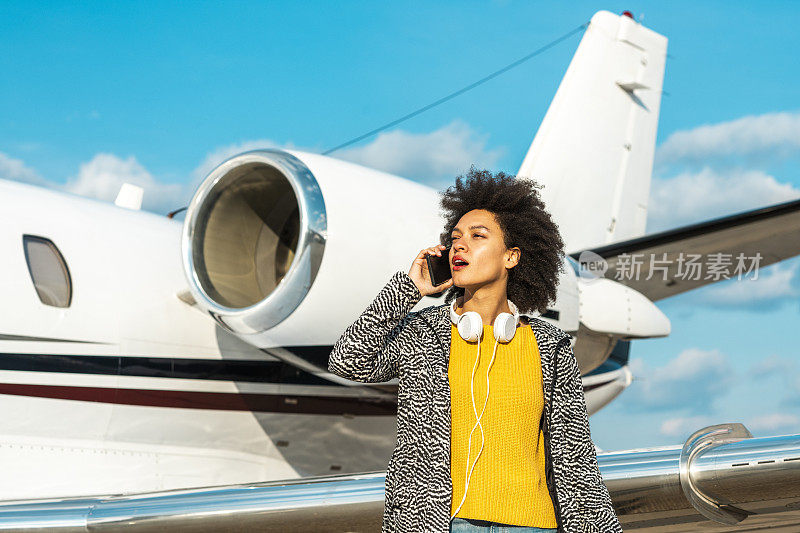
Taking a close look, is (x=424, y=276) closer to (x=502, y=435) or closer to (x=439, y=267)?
(x=439, y=267)

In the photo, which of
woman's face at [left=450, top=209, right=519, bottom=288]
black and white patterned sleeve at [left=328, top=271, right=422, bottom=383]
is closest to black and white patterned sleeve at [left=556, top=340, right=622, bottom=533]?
woman's face at [left=450, top=209, right=519, bottom=288]

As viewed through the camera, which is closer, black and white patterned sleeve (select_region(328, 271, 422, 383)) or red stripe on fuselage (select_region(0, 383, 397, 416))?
black and white patterned sleeve (select_region(328, 271, 422, 383))

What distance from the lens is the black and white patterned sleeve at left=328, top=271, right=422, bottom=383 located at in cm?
221

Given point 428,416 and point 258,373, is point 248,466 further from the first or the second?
point 428,416

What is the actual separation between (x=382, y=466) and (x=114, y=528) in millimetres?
3240

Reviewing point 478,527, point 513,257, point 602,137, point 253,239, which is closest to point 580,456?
point 478,527

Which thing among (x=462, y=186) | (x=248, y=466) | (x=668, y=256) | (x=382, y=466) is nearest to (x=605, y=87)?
(x=668, y=256)

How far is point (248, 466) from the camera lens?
5.76 m

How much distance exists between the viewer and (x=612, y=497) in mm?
3127

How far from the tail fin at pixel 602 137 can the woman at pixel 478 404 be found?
558 cm

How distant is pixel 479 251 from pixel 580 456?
0.61 metres

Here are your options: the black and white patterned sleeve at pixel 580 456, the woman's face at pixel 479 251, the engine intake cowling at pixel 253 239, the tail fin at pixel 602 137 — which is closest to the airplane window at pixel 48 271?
the engine intake cowling at pixel 253 239

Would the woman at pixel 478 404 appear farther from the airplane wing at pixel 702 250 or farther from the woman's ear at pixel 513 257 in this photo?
the airplane wing at pixel 702 250

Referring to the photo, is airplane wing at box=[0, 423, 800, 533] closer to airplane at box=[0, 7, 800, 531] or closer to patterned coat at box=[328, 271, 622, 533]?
airplane at box=[0, 7, 800, 531]
